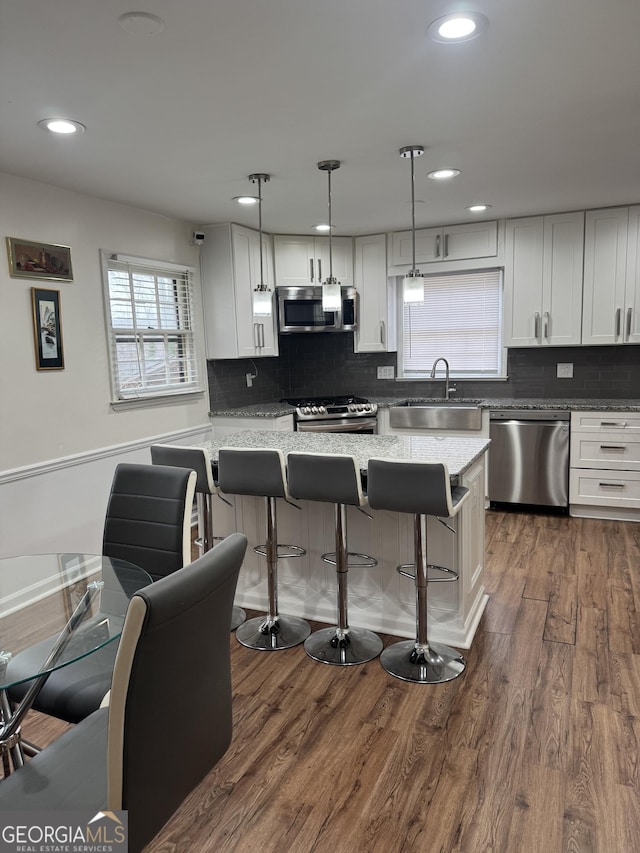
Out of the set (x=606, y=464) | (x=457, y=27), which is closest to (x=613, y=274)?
(x=606, y=464)

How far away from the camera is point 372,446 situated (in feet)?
9.90

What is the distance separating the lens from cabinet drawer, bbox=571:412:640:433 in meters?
4.46

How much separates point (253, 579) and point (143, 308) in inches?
84.0

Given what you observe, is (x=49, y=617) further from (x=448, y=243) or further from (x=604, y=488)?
(x=448, y=243)

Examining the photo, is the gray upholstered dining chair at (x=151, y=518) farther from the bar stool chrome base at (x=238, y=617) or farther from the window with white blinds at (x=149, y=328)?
the window with white blinds at (x=149, y=328)

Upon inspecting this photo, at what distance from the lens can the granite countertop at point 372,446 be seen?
105 inches

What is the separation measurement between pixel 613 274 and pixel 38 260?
4.18 metres

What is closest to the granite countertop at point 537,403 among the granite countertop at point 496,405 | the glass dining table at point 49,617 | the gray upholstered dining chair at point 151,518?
the granite countertop at point 496,405

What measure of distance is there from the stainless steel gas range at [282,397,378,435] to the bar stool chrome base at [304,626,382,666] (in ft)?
7.88

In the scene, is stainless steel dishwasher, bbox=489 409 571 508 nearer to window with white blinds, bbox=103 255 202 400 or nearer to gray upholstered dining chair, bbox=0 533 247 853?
window with white blinds, bbox=103 255 202 400

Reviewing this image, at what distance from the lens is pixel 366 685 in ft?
8.22

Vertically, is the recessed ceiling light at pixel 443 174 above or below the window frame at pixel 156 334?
above

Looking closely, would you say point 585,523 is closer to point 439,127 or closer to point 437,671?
point 437,671

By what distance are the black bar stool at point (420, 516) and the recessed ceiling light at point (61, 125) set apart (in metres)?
1.95
